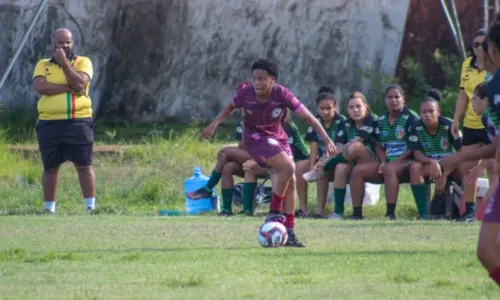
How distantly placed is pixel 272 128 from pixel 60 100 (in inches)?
175

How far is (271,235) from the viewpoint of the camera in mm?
10695

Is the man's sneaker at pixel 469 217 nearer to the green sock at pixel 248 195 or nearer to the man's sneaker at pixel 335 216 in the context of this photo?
the man's sneaker at pixel 335 216

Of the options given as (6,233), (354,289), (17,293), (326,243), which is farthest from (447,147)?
(17,293)

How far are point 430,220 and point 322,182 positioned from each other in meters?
1.79

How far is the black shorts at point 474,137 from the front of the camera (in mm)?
13594

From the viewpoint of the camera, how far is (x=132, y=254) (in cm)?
1004

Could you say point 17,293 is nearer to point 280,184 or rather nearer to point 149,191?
point 280,184

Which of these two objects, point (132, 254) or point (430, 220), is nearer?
point (132, 254)

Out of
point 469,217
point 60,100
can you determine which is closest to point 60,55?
point 60,100

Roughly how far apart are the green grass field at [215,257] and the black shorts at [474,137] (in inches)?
44.6

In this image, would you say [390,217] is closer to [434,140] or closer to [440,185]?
[440,185]

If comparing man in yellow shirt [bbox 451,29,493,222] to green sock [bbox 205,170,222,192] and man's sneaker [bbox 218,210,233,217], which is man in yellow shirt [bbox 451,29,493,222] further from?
green sock [bbox 205,170,222,192]

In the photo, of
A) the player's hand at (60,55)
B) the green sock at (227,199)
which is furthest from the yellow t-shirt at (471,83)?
the player's hand at (60,55)

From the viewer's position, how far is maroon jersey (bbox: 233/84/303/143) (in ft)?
37.0
